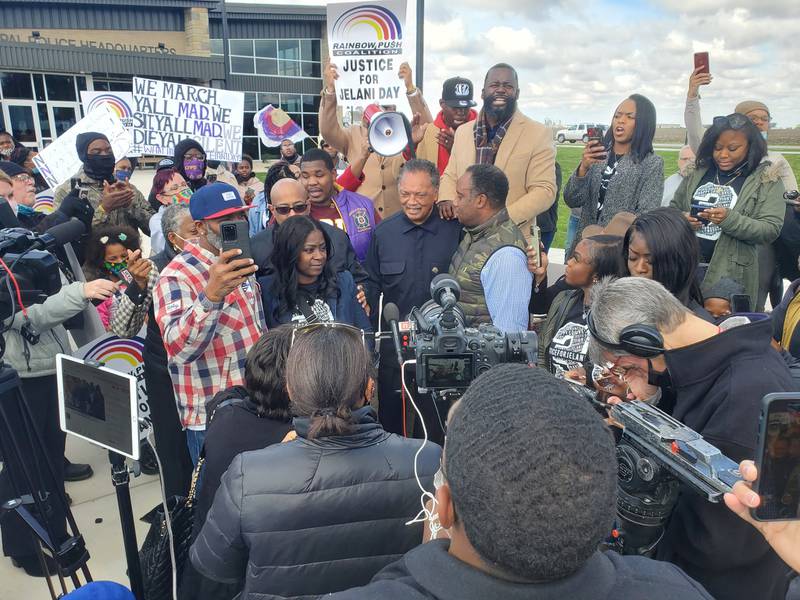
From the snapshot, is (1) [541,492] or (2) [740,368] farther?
(2) [740,368]

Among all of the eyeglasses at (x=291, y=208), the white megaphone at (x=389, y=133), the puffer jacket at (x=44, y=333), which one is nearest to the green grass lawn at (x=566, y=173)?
the white megaphone at (x=389, y=133)

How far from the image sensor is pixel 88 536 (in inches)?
131

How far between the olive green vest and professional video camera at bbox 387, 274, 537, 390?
3.47ft

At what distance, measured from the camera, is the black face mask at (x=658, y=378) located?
184cm

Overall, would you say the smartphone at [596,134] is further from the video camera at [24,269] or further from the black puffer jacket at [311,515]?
the video camera at [24,269]

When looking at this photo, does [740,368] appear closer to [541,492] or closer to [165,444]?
[541,492]

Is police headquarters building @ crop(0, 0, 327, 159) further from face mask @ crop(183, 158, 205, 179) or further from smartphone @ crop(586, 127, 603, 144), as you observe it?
smartphone @ crop(586, 127, 603, 144)

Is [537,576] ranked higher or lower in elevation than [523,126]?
lower

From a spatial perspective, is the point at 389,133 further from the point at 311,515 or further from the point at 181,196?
the point at 311,515

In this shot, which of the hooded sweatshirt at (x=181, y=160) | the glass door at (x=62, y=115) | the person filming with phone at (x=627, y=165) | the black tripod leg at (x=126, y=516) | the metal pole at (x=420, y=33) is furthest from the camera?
the glass door at (x=62, y=115)

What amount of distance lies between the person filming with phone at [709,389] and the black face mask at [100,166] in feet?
15.0

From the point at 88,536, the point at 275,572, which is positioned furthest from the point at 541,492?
the point at 88,536

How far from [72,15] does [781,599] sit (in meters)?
28.7

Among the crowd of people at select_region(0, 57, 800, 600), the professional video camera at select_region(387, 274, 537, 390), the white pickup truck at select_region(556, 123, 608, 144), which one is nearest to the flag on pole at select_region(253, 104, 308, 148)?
the crowd of people at select_region(0, 57, 800, 600)
